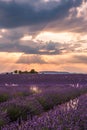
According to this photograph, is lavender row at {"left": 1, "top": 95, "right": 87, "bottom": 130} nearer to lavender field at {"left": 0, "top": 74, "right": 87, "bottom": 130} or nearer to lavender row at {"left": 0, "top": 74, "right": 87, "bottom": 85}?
lavender field at {"left": 0, "top": 74, "right": 87, "bottom": 130}

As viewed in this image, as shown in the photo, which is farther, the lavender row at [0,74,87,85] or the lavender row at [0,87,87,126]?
the lavender row at [0,74,87,85]

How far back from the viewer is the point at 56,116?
4.84 m

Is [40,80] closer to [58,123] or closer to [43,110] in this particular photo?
[43,110]

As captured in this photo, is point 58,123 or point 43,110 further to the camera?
point 43,110

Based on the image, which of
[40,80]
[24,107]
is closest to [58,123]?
[24,107]

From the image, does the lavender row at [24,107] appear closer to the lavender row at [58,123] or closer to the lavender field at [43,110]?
the lavender field at [43,110]

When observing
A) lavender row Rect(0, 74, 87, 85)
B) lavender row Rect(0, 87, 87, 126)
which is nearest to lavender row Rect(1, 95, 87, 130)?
lavender row Rect(0, 87, 87, 126)

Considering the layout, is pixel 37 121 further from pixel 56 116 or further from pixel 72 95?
pixel 72 95

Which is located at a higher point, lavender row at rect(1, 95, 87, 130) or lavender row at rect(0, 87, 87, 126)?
lavender row at rect(1, 95, 87, 130)

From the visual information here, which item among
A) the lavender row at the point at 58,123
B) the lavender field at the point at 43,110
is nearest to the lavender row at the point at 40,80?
the lavender field at the point at 43,110

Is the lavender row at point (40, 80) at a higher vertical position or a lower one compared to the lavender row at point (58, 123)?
lower

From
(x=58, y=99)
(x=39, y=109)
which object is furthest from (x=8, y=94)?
(x=39, y=109)

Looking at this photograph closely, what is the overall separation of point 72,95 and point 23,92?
1707 millimetres

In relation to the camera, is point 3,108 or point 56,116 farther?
point 3,108
